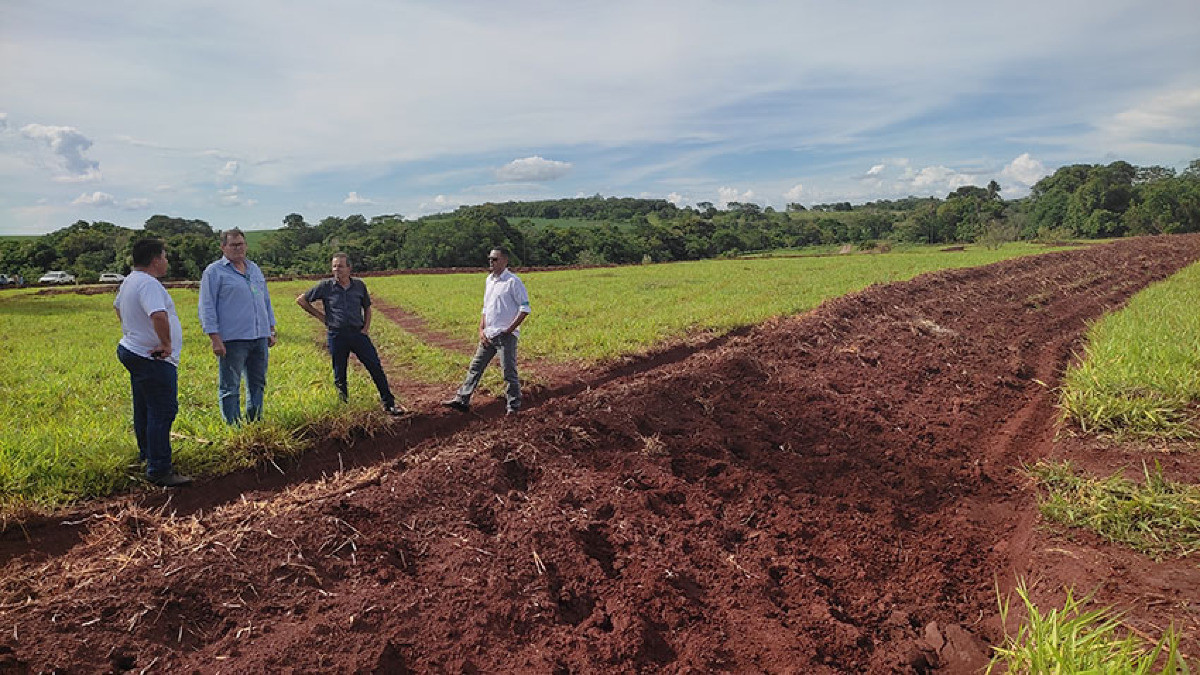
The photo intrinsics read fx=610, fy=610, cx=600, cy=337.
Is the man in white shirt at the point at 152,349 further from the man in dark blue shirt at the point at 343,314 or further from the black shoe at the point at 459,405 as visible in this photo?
the black shoe at the point at 459,405

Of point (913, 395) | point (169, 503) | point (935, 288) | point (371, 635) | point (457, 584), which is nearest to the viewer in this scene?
point (371, 635)

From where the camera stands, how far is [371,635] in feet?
10.4

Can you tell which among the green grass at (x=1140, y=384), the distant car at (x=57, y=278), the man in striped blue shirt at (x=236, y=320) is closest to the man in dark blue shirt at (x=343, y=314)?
the man in striped blue shirt at (x=236, y=320)

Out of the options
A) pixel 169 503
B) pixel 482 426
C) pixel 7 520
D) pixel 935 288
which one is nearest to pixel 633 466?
pixel 482 426

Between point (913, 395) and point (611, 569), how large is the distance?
5496 mm

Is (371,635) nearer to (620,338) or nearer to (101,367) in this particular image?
(620,338)

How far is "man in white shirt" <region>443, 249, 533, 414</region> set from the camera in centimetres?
677

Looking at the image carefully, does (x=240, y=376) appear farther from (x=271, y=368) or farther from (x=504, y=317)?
(x=271, y=368)

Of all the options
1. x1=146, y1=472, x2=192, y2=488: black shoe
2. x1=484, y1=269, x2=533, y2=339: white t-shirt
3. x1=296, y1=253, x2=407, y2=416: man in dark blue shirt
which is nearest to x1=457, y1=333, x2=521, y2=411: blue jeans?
x1=484, y1=269, x2=533, y2=339: white t-shirt

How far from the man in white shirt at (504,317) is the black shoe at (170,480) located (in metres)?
3.01

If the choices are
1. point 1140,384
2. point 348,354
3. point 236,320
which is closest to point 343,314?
point 348,354

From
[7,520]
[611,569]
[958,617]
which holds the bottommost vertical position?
[958,617]

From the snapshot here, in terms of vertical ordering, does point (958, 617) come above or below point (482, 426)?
below

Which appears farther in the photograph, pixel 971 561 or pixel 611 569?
pixel 971 561
